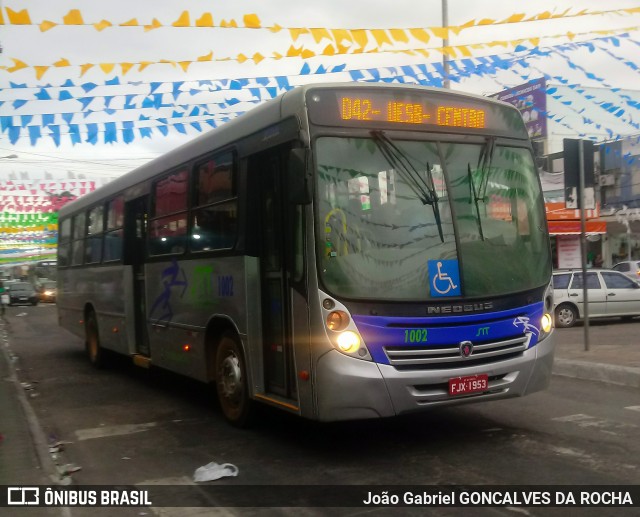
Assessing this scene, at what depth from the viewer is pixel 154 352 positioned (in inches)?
393

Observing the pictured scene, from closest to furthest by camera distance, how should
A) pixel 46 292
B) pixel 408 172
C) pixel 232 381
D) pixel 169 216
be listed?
1. pixel 408 172
2. pixel 232 381
3. pixel 169 216
4. pixel 46 292

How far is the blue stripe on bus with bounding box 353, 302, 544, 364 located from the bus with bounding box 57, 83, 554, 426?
1 centimetres

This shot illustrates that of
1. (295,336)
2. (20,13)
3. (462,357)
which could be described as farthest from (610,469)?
(20,13)

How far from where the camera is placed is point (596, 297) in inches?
734

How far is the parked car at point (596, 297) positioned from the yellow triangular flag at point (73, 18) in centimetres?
1382

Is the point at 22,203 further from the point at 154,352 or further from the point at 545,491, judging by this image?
the point at 545,491

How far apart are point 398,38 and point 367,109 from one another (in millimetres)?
4439

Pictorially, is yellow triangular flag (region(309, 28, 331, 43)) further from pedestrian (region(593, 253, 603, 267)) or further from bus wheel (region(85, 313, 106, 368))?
pedestrian (region(593, 253, 603, 267))

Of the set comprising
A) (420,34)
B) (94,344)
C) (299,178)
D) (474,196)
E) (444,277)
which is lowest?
(94,344)

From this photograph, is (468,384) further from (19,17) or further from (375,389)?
(19,17)

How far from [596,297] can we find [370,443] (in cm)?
1367

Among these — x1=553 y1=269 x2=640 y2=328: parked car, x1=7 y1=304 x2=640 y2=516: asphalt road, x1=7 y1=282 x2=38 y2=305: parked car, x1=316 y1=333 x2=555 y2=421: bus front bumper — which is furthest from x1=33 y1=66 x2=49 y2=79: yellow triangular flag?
x1=7 y1=282 x2=38 y2=305: parked car

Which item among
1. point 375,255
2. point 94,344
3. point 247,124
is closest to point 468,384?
point 375,255

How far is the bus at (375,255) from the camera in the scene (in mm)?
5852
